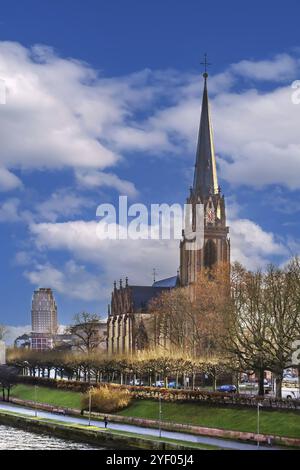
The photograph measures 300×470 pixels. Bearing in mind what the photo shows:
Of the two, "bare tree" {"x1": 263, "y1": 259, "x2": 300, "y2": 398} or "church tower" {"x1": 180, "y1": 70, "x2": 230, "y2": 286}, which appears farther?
"church tower" {"x1": 180, "y1": 70, "x2": 230, "y2": 286}

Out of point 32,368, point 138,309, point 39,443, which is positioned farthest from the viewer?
point 138,309

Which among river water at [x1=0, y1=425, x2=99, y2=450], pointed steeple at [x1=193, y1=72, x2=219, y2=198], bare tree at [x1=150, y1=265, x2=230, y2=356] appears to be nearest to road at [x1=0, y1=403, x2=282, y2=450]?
river water at [x1=0, y1=425, x2=99, y2=450]

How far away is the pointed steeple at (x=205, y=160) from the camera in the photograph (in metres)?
162

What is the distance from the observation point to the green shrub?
8760 cm

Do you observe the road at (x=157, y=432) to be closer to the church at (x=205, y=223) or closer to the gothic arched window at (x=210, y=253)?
the church at (x=205, y=223)

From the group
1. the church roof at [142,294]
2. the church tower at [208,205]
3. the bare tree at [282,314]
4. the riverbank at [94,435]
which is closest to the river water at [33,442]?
the riverbank at [94,435]

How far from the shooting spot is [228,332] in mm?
90875

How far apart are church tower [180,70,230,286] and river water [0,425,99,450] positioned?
89.0 metres

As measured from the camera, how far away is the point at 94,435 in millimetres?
70812

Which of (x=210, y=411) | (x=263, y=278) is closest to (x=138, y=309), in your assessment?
(x=263, y=278)

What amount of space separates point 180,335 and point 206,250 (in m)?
43.9

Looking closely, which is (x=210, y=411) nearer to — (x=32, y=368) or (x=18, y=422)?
(x=18, y=422)

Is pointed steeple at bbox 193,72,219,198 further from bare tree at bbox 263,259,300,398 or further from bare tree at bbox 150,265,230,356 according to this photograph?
bare tree at bbox 263,259,300,398

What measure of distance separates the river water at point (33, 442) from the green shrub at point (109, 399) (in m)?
10.3
